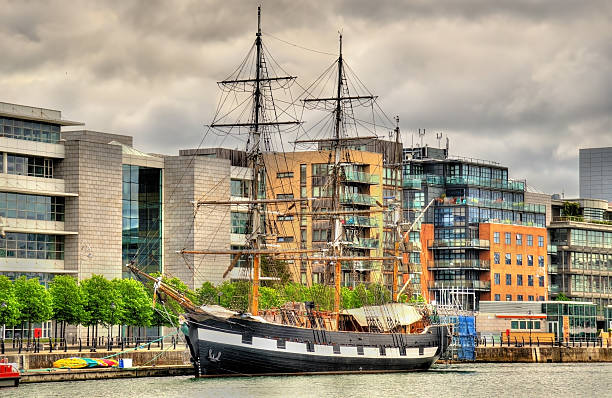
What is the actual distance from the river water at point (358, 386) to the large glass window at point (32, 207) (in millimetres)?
35866

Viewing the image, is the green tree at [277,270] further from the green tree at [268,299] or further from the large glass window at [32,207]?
the large glass window at [32,207]

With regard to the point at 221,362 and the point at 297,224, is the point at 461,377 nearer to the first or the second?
the point at 221,362

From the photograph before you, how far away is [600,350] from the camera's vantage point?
159875 millimetres

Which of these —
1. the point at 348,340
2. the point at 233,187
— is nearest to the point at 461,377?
the point at 348,340

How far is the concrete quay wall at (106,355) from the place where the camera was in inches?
4198

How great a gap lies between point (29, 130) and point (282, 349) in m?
44.3

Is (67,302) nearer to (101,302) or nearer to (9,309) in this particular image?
(101,302)

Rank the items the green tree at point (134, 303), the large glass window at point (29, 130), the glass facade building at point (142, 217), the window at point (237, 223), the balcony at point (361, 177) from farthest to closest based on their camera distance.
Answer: the balcony at point (361, 177)
the window at point (237, 223)
the glass facade building at point (142, 217)
the large glass window at point (29, 130)
the green tree at point (134, 303)

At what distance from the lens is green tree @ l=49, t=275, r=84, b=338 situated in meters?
126

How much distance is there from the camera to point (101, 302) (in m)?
128

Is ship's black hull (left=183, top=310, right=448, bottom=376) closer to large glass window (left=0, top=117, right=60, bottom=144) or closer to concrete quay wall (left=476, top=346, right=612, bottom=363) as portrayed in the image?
concrete quay wall (left=476, top=346, right=612, bottom=363)

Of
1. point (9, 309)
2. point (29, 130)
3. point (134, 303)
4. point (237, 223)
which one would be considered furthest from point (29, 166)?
Answer: point (237, 223)

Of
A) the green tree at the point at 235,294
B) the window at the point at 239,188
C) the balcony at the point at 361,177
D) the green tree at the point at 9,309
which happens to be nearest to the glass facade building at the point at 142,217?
the window at the point at 239,188

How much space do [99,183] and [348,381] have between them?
4716 centimetres
